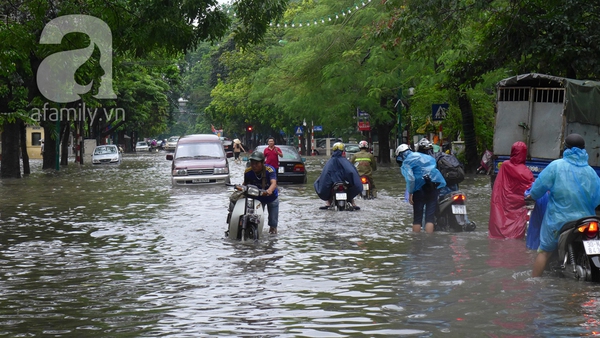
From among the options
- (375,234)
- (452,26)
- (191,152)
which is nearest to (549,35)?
(452,26)

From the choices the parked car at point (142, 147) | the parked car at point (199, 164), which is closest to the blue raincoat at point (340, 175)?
the parked car at point (199, 164)

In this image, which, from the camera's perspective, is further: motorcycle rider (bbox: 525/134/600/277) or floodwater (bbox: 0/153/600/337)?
motorcycle rider (bbox: 525/134/600/277)

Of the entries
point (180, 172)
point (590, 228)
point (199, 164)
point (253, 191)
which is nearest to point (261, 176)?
point (253, 191)

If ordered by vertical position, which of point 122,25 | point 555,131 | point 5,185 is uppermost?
point 122,25

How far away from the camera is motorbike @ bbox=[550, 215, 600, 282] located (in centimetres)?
938

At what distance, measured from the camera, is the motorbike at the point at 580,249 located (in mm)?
9383

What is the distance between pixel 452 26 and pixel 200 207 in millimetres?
7172

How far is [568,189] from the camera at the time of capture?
9570mm

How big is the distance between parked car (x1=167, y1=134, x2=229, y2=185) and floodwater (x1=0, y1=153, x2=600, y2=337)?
9.86 meters

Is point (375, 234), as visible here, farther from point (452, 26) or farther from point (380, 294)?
point (452, 26)

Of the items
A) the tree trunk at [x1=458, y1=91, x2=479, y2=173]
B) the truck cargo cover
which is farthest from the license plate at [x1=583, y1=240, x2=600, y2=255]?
the tree trunk at [x1=458, y1=91, x2=479, y2=173]

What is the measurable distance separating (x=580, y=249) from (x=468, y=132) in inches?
1018

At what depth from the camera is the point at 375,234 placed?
50.2 feet

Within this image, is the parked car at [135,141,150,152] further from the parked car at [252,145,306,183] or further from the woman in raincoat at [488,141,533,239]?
the woman in raincoat at [488,141,533,239]
